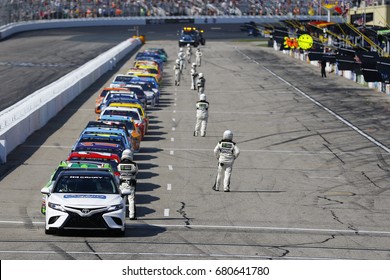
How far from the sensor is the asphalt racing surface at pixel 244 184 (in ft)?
66.2

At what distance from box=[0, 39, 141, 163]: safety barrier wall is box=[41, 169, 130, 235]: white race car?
1097cm

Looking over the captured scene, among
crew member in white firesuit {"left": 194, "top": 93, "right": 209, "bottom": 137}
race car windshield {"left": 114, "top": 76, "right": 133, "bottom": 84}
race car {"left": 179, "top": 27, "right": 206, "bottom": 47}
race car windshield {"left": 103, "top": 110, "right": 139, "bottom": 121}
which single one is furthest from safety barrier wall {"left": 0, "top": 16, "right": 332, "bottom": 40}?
race car windshield {"left": 103, "top": 110, "right": 139, "bottom": 121}

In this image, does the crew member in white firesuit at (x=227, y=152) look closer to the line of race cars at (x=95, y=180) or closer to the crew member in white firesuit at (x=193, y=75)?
the line of race cars at (x=95, y=180)

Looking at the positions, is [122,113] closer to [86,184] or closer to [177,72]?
[86,184]

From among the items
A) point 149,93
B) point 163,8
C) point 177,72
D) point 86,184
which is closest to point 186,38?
point 163,8

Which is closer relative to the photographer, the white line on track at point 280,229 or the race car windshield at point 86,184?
the race car windshield at point 86,184

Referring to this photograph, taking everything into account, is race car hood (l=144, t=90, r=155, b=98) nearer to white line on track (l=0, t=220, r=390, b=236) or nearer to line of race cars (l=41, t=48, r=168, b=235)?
line of race cars (l=41, t=48, r=168, b=235)

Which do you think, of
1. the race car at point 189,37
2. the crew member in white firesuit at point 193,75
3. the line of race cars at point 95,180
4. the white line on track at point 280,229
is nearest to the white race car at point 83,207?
the line of race cars at point 95,180

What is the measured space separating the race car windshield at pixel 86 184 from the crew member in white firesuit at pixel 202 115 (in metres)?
16.7

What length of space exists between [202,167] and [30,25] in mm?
90378

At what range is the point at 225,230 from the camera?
72.9 feet

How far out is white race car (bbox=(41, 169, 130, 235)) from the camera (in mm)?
20438
